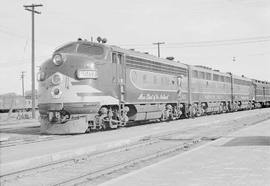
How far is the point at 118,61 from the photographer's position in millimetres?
20953

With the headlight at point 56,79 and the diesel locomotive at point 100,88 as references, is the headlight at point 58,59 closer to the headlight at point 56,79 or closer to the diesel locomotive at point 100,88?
the diesel locomotive at point 100,88

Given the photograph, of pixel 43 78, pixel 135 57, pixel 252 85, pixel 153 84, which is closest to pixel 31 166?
pixel 43 78

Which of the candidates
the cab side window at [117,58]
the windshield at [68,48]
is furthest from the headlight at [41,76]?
Result: the cab side window at [117,58]

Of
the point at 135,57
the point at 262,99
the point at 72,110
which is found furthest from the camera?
the point at 262,99

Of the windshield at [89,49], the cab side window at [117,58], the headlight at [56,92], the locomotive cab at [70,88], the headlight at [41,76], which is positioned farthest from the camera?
the cab side window at [117,58]

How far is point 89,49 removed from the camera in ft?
64.7

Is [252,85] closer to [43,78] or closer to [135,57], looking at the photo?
[135,57]

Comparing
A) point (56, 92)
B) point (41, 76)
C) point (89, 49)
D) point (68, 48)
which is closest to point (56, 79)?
point (56, 92)

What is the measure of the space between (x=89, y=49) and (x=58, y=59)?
1.58 meters

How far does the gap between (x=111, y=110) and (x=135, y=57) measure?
12.6 feet

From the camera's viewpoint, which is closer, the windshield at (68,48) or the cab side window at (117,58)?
the windshield at (68,48)

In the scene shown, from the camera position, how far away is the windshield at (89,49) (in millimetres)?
19597

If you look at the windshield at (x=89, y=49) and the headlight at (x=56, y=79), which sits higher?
the windshield at (x=89, y=49)

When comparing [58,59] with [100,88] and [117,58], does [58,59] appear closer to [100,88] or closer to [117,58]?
[100,88]
